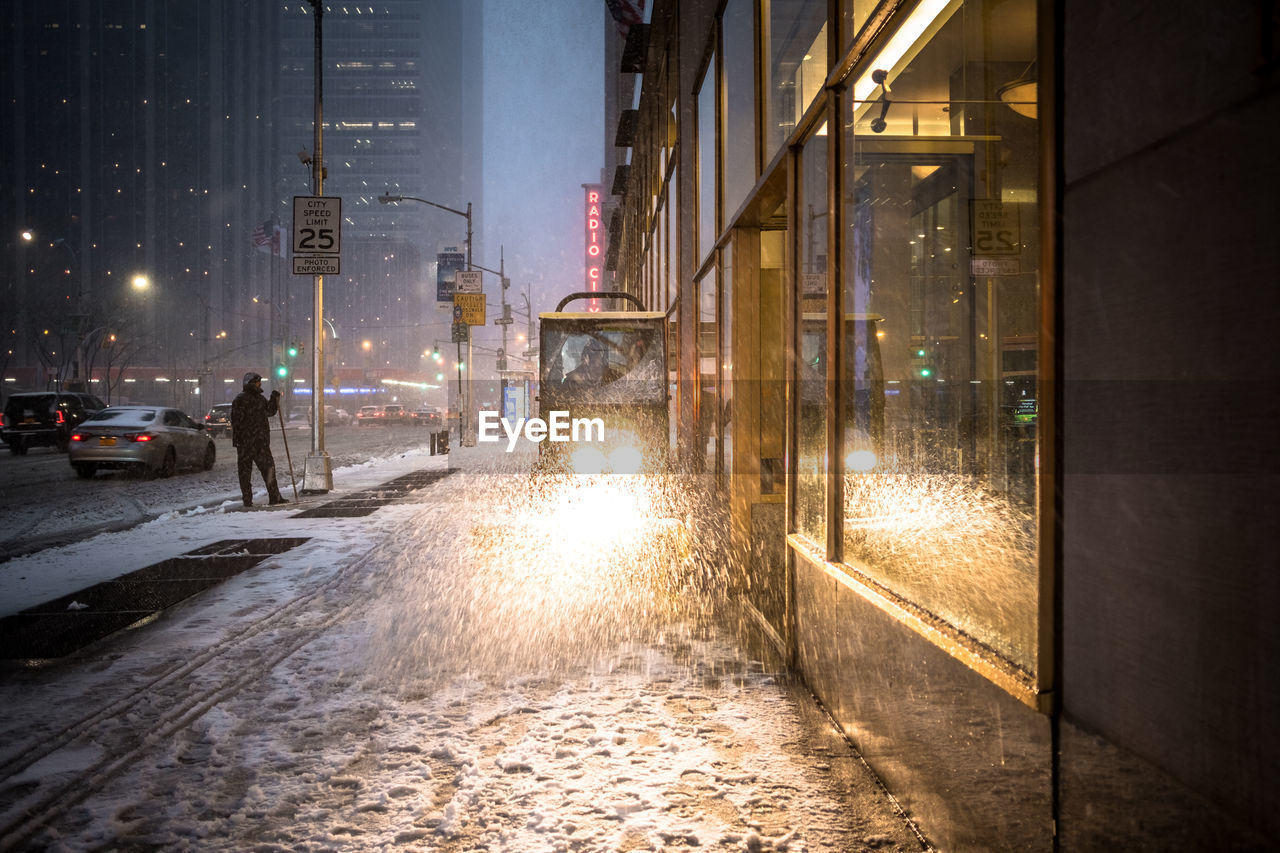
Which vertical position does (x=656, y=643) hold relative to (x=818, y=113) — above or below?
below

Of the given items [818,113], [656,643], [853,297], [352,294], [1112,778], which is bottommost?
[656,643]

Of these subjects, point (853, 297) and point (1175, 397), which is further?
point (853, 297)

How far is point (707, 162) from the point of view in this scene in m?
8.72

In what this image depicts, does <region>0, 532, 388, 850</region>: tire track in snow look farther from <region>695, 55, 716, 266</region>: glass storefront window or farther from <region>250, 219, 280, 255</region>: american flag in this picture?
→ <region>250, 219, 280, 255</region>: american flag

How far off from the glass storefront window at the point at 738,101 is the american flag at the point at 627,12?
14.1 meters

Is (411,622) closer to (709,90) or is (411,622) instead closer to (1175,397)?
(1175,397)

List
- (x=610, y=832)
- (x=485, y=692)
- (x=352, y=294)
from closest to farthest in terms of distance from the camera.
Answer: (x=610, y=832), (x=485, y=692), (x=352, y=294)

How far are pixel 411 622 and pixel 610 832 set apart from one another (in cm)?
312

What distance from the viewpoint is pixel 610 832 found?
280 cm

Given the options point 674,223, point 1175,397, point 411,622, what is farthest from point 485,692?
point 674,223

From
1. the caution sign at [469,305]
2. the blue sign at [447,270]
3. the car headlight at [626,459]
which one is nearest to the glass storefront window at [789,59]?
the car headlight at [626,459]

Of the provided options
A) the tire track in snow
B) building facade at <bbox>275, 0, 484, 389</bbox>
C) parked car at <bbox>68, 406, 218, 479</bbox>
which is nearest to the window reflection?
the tire track in snow

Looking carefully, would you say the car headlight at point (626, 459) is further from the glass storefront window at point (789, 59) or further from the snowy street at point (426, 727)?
the glass storefront window at point (789, 59)

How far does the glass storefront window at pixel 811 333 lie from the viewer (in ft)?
15.1
